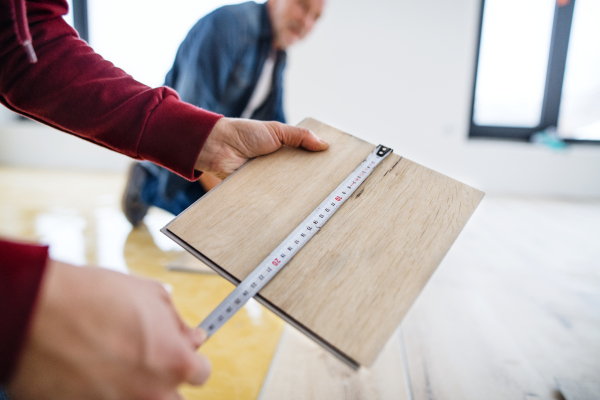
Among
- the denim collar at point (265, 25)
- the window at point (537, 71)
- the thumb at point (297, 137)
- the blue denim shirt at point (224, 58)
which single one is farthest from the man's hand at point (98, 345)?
the window at point (537, 71)

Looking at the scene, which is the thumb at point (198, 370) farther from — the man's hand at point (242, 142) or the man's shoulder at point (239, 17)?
the man's shoulder at point (239, 17)

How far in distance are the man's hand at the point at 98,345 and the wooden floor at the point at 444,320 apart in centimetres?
54

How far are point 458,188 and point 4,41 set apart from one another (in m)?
0.86

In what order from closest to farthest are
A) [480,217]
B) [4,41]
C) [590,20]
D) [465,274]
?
[4,41]
[465,274]
[480,217]
[590,20]

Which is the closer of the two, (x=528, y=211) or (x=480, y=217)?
(x=480, y=217)

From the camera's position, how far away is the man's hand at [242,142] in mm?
728

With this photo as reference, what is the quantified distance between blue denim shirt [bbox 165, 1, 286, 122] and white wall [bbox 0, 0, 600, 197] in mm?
1325

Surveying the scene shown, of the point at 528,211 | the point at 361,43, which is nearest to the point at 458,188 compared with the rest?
the point at 528,211

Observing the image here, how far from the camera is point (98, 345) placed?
30 centimetres

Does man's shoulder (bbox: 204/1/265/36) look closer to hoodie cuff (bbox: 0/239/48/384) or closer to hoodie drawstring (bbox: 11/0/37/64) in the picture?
hoodie drawstring (bbox: 11/0/37/64)

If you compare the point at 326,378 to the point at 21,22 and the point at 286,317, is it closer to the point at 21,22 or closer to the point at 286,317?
the point at 286,317

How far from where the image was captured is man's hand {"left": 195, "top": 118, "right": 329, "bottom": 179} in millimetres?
728

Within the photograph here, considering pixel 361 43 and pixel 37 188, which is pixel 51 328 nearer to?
pixel 37 188

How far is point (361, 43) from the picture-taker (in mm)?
2947
